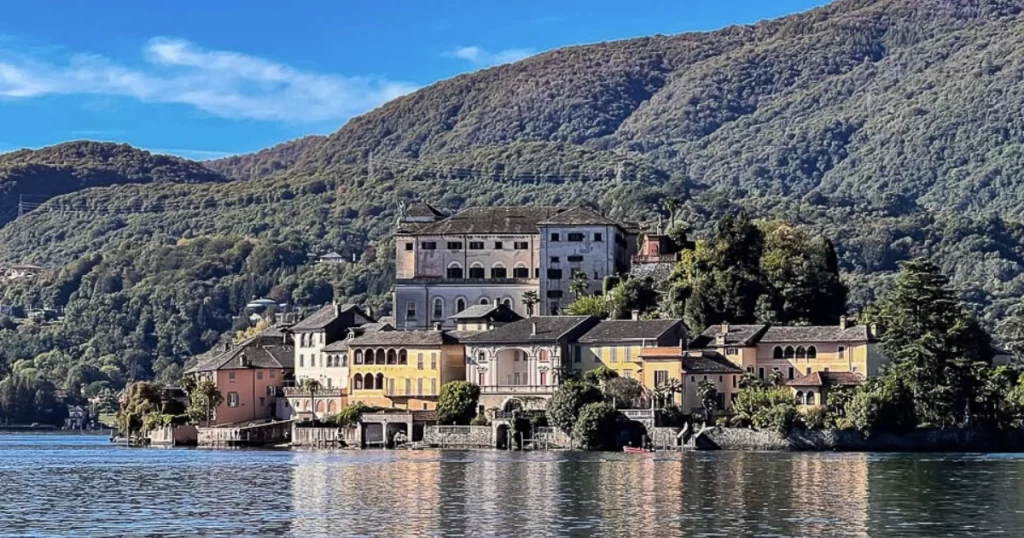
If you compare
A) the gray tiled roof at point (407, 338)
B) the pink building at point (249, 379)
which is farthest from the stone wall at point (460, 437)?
the pink building at point (249, 379)

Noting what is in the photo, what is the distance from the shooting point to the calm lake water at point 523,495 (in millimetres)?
67938

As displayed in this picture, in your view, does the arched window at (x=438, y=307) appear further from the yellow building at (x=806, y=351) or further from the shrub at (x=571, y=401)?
the shrub at (x=571, y=401)

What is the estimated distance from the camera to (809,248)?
14500cm

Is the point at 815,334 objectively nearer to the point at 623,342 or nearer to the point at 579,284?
the point at 623,342

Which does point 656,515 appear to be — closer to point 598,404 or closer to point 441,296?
point 598,404

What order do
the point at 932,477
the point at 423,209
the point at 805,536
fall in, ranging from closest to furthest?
1. the point at 805,536
2. the point at 932,477
3. the point at 423,209

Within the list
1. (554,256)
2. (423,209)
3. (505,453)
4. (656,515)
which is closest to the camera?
(656,515)

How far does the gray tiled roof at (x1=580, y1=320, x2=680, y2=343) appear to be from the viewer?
131375mm

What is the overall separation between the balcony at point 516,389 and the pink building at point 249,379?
20.3m

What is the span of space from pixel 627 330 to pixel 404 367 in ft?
57.9

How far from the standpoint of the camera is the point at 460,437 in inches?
5182

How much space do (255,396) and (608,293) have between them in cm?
2810

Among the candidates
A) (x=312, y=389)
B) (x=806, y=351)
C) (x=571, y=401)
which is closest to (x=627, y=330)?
(x=571, y=401)

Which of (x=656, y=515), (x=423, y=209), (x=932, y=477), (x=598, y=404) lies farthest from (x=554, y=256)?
(x=656, y=515)
